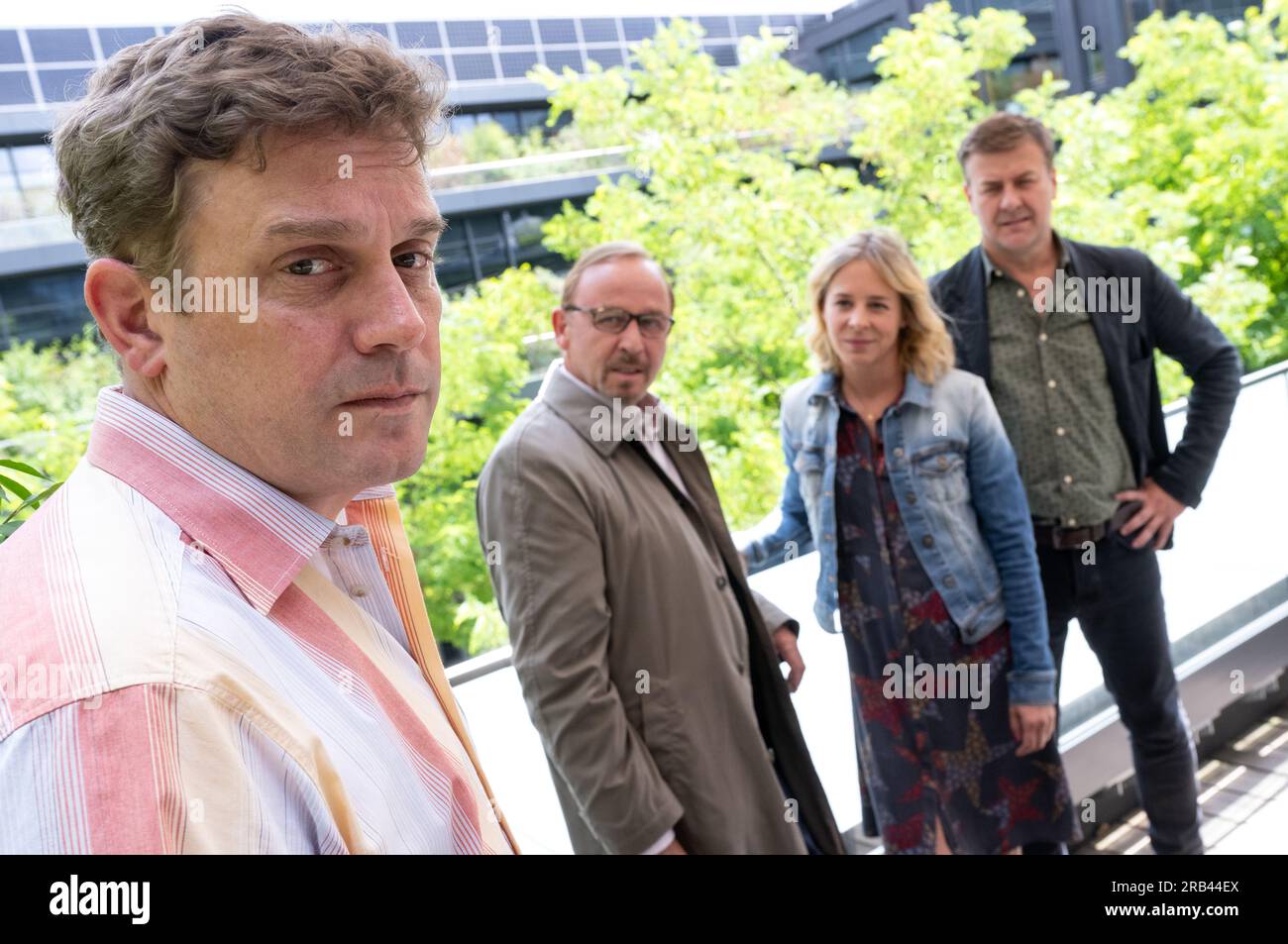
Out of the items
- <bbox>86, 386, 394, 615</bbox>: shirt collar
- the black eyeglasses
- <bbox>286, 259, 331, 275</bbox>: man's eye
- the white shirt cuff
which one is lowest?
the white shirt cuff

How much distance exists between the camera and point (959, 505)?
1935mm

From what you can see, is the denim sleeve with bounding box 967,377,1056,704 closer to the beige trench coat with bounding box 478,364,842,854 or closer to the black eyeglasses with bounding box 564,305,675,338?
the beige trench coat with bounding box 478,364,842,854

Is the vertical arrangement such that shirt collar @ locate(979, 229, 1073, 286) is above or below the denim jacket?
above

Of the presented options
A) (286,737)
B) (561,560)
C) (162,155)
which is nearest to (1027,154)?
(561,560)

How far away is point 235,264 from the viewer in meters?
0.68

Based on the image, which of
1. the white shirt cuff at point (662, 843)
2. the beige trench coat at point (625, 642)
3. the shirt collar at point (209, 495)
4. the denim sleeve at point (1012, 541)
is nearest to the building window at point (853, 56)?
the denim sleeve at point (1012, 541)

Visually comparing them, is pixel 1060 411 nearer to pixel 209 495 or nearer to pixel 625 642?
pixel 625 642

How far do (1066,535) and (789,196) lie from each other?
5232 mm

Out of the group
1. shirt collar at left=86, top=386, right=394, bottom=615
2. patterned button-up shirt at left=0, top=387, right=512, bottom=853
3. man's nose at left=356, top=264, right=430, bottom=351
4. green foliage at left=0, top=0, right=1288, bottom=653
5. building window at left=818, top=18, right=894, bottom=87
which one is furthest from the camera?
building window at left=818, top=18, right=894, bottom=87

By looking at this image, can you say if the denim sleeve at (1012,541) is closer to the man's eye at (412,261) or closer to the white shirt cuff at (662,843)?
the white shirt cuff at (662,843)

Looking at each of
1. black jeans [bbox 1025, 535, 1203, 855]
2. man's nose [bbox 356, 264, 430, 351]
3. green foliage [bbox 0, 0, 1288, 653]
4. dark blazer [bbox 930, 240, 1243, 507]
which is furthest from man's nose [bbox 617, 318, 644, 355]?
green foliage [bbox 0, 0, 1288, 653]

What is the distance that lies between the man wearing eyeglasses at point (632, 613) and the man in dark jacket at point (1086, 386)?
0.81 m

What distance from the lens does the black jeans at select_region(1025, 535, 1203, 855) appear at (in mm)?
2119

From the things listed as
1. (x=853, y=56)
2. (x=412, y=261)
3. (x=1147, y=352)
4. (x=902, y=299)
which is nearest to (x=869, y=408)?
(x=902, y=299)
